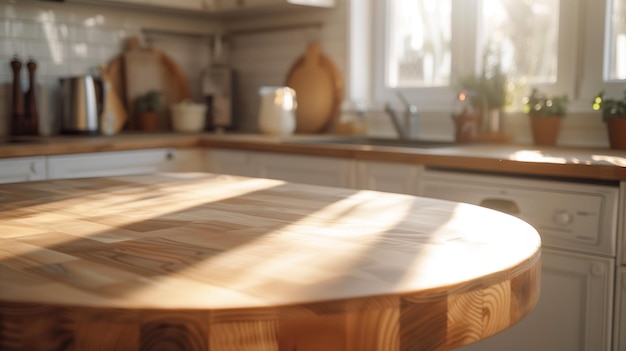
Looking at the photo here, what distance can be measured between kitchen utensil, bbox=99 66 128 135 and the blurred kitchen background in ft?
0.47

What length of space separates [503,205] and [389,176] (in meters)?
0.49

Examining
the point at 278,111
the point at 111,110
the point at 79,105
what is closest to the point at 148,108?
the point at 111,110

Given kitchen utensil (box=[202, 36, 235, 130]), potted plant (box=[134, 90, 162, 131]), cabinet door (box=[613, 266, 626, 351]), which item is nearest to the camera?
cabinet door (box=[613, 266, 626, 351])

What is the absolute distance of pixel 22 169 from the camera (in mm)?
2768

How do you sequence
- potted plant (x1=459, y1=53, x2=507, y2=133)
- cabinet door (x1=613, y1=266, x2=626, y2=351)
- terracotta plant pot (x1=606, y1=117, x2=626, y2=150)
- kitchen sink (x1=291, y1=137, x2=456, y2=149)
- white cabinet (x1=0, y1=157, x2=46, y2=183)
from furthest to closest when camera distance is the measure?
kitchen sink (x1=291, y1=137, x2=456, y2=149)
potted plant (x1=459, y1=53, x2=507, y2=133)
white cabinet (x1=0, y1=157, x2=46, y2=183)
terracotta plant pot (x1=606, y1=117, x2=626, y2=150)
cabinet door (x1=613, y1=266, x2=626, y2=351)

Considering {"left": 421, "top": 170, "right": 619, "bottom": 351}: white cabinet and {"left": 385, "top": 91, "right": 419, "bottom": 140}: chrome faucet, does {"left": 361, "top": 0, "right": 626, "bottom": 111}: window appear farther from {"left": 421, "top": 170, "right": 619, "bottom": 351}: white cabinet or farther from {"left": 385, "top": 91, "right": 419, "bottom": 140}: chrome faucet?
{"left": 421, "top": 170, "right": 619, "bottom": 351}: white cabinet

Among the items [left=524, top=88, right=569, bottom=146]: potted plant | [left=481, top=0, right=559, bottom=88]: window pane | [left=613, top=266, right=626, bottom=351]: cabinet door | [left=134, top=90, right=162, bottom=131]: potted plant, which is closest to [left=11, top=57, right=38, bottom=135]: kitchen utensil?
[left=134, top=90, right=162, bottom=131]: potted plant

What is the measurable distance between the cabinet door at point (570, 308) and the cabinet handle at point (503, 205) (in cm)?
17

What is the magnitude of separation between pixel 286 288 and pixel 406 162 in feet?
6.06

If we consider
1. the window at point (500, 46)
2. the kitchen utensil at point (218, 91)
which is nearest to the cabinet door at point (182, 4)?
the kitchen utensil at point (218, 91)

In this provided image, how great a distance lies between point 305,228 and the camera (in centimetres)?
113

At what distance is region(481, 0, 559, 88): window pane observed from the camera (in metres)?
2.96

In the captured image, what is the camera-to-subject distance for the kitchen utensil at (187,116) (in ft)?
12.8

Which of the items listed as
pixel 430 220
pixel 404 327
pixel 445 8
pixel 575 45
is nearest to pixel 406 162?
pixel 575 45
